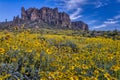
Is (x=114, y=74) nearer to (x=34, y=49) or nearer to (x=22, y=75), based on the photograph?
(x=22, y=75)

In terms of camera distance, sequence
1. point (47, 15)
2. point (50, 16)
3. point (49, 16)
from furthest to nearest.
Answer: point (50, 16), point (49, 16), point (47, 15)

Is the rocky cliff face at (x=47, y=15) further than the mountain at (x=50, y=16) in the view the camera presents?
Yes

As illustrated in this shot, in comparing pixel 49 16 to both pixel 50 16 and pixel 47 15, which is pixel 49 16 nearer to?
pixel 50 16

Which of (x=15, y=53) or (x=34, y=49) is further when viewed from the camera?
(x=34, y=49)

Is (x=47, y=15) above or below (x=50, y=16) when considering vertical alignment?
above

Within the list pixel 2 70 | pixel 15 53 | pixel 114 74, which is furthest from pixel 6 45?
pixel 114 74

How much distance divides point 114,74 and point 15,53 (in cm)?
296

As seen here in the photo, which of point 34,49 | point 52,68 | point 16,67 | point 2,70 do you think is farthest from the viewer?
point 34,49

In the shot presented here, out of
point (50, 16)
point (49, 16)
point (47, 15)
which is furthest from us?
point (50, 16)

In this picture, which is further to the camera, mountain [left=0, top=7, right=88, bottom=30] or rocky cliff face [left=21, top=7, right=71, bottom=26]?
rocky cliff face [left=21, top=7, right=71, bottom=26]

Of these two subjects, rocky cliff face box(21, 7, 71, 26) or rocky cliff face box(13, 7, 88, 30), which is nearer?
rocky cliff face box(13, 7, 88, 30)

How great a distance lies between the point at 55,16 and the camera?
16825 cm

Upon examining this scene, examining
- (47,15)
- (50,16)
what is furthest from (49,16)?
(47,15)

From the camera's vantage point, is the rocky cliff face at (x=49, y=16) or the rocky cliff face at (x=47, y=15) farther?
the rocky cliff face at (x=47, y=15)
